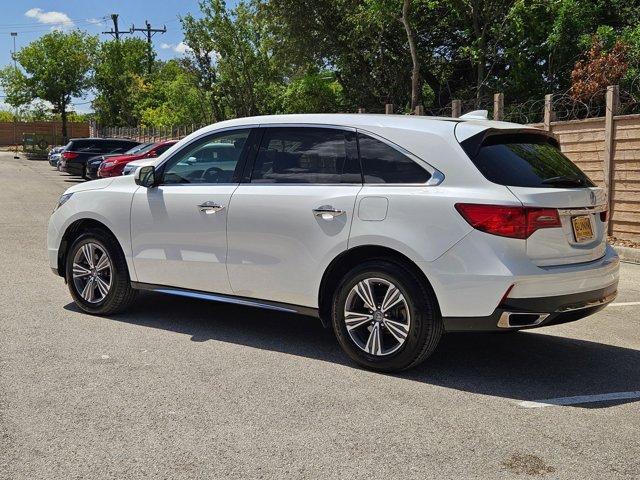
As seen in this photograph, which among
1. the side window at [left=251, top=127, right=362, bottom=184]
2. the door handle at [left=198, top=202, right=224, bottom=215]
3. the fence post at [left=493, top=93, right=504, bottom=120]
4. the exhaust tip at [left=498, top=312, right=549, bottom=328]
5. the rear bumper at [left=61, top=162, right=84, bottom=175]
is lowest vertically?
the exhaust tip at [left=498, top=312, right=549, bottom=328]

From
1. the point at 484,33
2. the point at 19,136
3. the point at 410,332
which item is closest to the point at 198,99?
the point at 484,33

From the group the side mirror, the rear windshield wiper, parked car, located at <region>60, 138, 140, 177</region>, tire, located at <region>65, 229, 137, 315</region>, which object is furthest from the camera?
parked car, located at <region>60, 138, 140, 177</region>

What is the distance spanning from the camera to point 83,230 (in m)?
6.57

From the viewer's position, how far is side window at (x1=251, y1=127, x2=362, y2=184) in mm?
5176

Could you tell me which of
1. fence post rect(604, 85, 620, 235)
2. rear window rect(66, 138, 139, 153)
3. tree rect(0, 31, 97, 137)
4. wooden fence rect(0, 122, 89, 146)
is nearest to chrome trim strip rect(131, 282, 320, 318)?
fence post rect(604, 85, 620, 235)

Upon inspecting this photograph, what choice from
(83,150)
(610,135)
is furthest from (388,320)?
(83,150)

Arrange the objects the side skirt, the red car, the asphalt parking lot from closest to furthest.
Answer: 1. the asphalt parking lot
2. the side skirt
3. the red car

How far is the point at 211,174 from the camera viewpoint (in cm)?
587

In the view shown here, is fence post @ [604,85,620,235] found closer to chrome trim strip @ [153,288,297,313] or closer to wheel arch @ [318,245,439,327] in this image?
wheel arch @ [318,245,439,327]

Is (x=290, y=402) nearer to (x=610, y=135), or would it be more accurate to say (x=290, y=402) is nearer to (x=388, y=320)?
(x=388, y=320)

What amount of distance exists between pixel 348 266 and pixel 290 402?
116 cm

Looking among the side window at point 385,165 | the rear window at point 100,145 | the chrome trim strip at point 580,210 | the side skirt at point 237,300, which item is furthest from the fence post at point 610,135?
the rear window at point 100,145

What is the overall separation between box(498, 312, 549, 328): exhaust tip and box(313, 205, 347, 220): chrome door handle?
1.31 meters

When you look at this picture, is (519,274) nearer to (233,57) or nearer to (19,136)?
(233,57)
